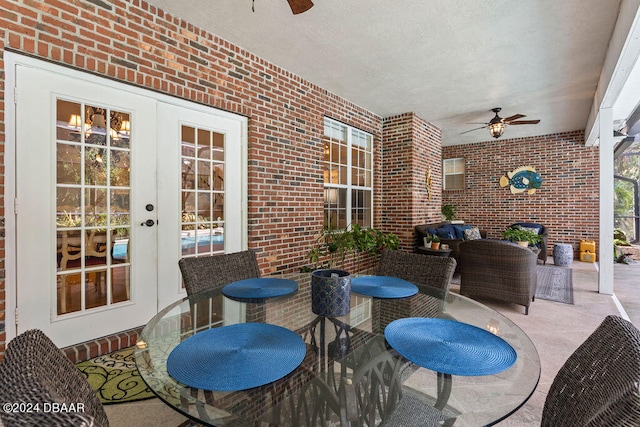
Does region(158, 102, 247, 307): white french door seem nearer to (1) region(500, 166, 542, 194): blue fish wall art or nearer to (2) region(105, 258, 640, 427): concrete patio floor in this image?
(2) region(105, 258, 640, 427): concrete patio floor

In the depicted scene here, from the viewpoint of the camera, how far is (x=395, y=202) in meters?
5.57

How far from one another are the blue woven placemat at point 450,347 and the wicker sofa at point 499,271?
2657mm

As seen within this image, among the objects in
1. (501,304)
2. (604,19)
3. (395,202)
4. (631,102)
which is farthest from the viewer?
(395,202)

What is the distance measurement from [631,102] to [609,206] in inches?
61.4

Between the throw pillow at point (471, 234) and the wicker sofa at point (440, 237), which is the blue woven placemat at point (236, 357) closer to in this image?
the wicker sofa at point (440, 237)

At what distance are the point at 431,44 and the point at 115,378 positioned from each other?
153 inches

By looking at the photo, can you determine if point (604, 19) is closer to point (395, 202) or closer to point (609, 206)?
point (609, 206)

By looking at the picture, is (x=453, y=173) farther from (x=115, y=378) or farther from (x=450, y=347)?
(x=115, y=378)

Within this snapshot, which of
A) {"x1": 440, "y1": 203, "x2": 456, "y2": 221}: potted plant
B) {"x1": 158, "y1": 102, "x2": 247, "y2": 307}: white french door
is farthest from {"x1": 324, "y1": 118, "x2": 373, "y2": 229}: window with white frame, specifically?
{"x1": 440, "y1": 203, "x2": 456, "y2": 221}: potted plant

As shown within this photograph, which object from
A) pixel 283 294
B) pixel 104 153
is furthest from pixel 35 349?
pixel 104 153

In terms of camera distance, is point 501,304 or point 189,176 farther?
point 501,304

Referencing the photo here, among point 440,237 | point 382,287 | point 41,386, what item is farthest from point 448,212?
point 41,386

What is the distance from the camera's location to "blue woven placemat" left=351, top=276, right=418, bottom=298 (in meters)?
1.54

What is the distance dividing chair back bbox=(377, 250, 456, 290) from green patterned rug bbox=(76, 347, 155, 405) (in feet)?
5.65
